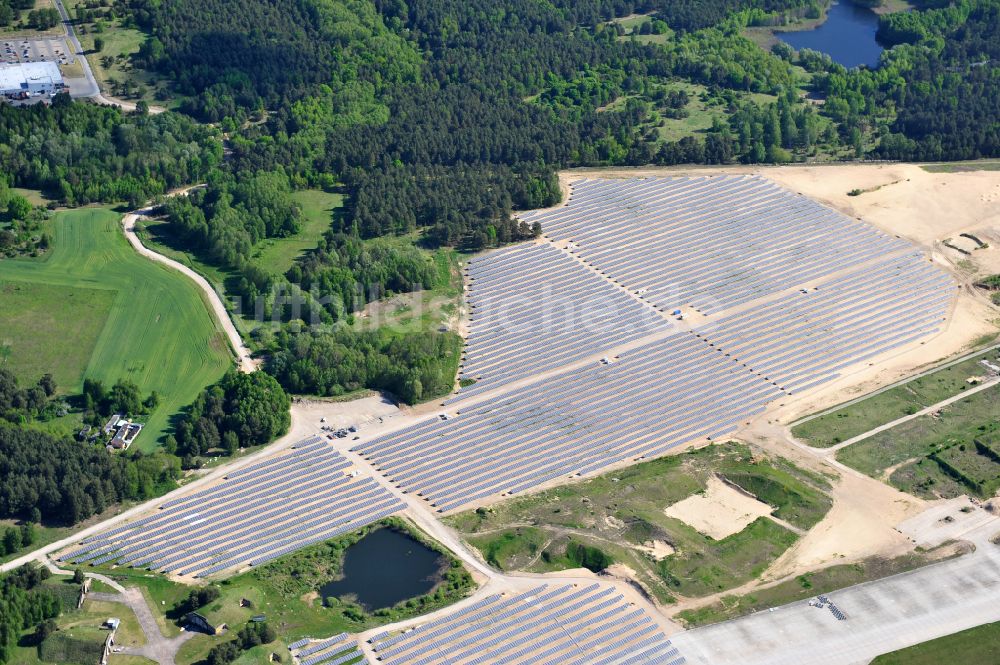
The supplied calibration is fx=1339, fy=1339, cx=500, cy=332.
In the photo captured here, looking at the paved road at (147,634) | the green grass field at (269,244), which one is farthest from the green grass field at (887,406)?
the green grass field at (269,244)

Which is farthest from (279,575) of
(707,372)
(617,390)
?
(707,372)

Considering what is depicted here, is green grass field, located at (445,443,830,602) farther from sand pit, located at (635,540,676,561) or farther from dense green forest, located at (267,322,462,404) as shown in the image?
dense green forest, located at (267,322,462,404)

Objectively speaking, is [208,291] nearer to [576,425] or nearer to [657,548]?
[576,425]

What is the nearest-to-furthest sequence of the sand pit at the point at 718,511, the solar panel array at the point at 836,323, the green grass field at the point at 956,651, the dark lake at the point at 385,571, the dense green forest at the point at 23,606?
the dense green forest at the point at 23,606 → the green grass field at the point at 956,651 → the dark lake at the point at 385,571 → the sand pit at the point at 718,511 → the solar panel array at the point at 836,323

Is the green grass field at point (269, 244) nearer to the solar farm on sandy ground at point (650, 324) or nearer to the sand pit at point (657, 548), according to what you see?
the solar farm on sandy ground at point (650, 324)

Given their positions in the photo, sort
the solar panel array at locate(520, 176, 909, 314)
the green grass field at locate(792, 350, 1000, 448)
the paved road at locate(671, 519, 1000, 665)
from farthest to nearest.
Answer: the solar panel array at locate(520, 176, 909, 314) < the green grass field at locate(792, 350, 1000, 448) < the paved road at locate(671, 519, 1000, 665)

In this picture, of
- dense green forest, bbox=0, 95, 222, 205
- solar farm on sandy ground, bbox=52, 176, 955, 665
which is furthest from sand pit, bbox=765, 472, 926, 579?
dense green forest, bbox=0, 95, 222, 205
